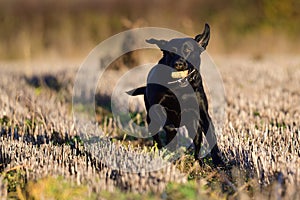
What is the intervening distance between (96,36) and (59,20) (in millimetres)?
2645

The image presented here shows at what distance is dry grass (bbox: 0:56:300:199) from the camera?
3.88 metres

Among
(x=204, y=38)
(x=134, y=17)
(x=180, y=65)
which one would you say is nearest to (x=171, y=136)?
(x=180, y=65)

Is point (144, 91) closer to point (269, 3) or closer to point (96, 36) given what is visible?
point (96, 36)

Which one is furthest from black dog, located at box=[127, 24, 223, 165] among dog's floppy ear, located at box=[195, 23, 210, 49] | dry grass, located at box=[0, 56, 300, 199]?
dry grass, located at box=[0, 56, 300, 199]

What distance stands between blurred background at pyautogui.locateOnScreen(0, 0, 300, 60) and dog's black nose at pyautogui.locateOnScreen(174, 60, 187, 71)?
1238cm

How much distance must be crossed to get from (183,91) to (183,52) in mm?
375

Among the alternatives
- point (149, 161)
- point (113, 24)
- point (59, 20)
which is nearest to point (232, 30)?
point (113, 24)

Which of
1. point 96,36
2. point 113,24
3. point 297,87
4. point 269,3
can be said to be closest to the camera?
A: point 297,87

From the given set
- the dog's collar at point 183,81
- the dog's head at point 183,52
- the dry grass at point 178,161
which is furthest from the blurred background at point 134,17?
the dog's collar at point 183,81

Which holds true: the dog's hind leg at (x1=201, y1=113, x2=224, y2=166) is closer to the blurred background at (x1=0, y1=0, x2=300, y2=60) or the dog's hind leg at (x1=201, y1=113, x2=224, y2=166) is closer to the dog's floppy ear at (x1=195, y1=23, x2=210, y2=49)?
the dog's floppy ear at (x1=195, y1=23, x2=210, y2=49)

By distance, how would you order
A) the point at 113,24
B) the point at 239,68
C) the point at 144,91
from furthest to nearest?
the point at 113,24 → the point at 239,68 → the point at 144,91

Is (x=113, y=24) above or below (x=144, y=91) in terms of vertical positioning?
above

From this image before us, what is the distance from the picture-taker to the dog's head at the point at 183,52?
5.00 m

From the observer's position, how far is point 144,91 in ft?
19.6
